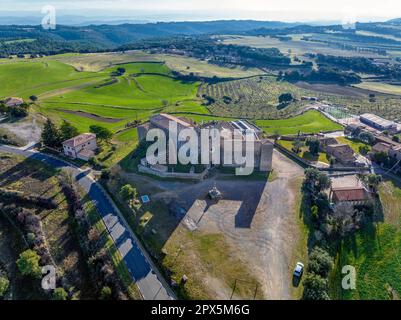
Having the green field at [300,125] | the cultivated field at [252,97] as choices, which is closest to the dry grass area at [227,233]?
the green field at [300,125]

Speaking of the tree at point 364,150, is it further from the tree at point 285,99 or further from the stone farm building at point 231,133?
the tree at point 285,99

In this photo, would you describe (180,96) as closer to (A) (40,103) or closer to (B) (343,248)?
(A) (40,103)

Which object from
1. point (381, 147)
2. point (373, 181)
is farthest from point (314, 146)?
point (373, 181)

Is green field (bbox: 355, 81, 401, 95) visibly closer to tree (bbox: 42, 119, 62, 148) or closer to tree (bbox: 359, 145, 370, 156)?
tree (bbox: 359, 145, 370, 156)

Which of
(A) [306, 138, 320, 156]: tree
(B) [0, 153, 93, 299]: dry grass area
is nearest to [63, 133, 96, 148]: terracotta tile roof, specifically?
(B) [0, 153, 93, 299]: dry grass area

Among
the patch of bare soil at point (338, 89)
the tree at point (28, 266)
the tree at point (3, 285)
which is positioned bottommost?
the tree at point (3, 285)

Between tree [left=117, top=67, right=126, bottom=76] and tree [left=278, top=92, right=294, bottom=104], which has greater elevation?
tree [left=117, top=67, right=126, bottom=76]
